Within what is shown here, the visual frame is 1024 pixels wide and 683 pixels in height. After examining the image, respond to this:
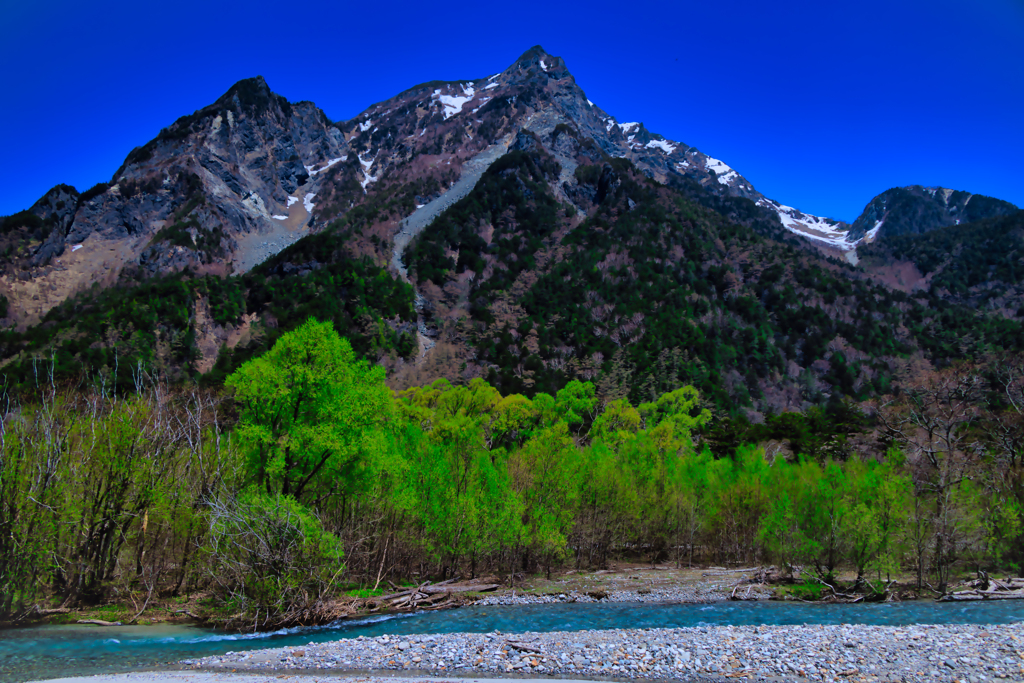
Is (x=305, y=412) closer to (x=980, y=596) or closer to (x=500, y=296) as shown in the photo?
(x=980, y=596)

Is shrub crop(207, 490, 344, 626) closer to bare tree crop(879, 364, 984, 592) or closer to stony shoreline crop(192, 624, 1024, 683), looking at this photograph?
stony shoreline crop(192, 624, 1024, 683)

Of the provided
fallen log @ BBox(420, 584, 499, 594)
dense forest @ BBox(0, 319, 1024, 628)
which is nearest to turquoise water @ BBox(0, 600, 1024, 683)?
dense forest @ BBox(0, 319, 1024, 628)

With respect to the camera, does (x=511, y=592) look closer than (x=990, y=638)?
No

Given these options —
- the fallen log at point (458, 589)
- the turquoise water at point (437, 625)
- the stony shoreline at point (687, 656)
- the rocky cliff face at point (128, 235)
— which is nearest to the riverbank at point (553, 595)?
the fallen log at point (458, 589)

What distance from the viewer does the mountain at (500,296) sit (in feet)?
361

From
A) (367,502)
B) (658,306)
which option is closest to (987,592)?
(367,502)

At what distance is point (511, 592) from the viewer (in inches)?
1227

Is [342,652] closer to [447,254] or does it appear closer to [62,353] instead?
[62,353]

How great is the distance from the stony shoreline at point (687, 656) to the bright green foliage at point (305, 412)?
7744 mm

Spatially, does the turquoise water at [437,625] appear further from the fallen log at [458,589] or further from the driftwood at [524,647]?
the driftwood at [524,647]

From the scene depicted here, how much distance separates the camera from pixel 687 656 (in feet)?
55.1

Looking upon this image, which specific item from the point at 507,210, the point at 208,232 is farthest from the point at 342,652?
the point at 208,232

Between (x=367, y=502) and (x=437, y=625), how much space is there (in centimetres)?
787

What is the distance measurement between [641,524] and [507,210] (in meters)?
148
